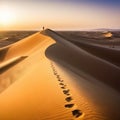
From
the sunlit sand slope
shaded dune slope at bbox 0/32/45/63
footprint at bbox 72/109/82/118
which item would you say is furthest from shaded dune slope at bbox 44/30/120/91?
shaded dune slope at bbox 0/32/45/63

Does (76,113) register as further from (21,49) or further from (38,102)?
(21,49)

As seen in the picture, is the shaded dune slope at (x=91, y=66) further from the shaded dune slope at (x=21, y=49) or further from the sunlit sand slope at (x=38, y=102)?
the shaded dune slope at (x=21, y=49)

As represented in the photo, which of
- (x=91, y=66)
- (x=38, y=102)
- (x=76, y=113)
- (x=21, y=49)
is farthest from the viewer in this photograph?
(x=21, y=49)

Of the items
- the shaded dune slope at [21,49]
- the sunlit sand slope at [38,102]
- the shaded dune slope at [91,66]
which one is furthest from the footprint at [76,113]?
the shaded dune slope at [21,49]

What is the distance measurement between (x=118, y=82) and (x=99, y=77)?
966 mm

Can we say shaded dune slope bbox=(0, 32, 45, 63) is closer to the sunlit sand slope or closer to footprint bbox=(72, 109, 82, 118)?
the sunlit sand slope

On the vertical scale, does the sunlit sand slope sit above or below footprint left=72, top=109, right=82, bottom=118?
below

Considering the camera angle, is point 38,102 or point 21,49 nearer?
point 38,102

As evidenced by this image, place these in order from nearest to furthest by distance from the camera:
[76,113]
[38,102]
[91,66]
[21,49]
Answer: [76,113] < [38,102] < [91,66] < [21,49]

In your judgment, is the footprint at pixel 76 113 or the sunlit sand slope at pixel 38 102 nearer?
the footprint at pixel 76 113

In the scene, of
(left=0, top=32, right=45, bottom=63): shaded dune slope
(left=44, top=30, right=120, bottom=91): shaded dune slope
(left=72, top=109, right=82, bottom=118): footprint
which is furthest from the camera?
(left=0, top=32, right=45, bottom=63): shaded dune slope

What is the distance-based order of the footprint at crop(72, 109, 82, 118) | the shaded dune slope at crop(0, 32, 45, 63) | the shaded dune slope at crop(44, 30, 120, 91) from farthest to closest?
the shaded dune slope at crop(0, 32, 45, 63) → the shaded dune slope at crop(44, 30, 120, 91) → the footprint at crop(72, 109, 82, 118)

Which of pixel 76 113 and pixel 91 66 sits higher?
pixel 76 113

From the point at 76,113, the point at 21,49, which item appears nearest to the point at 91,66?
the point at 76,113
